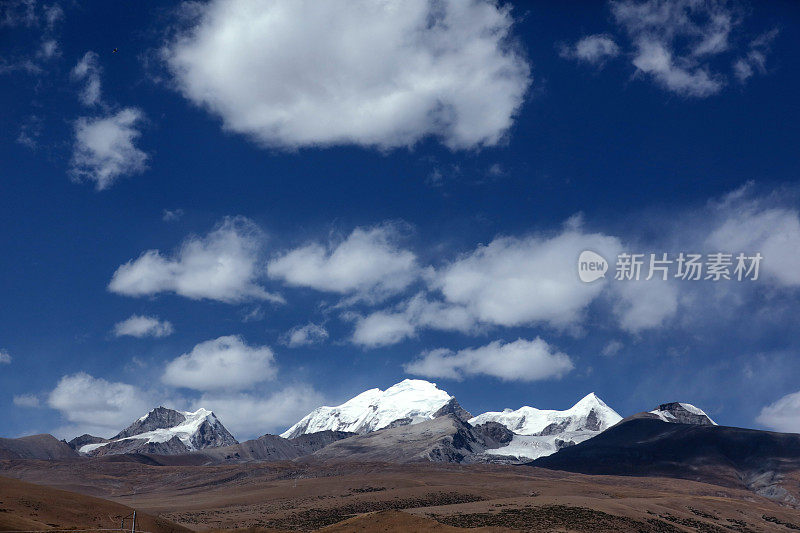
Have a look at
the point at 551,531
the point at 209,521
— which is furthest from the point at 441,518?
the point at 209,521

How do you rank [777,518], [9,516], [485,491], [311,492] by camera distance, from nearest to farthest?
[9,516]
[777,518]
[485,491]
[311,492]

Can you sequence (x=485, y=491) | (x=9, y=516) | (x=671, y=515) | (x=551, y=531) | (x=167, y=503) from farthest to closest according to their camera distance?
(x=167, y=503), (x=485, y=491), (x=671, y=515), (x=551, y=531), (x=9, y=516)

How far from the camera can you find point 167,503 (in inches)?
7520

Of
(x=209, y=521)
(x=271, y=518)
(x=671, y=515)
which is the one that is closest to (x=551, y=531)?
(x=671, y=515)

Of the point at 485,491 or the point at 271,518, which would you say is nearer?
the point at 271,518

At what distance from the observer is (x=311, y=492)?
174m

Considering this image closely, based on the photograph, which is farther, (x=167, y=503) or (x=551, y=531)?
(x=167, y=503)

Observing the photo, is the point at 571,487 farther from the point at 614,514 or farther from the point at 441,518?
the point at 441,518

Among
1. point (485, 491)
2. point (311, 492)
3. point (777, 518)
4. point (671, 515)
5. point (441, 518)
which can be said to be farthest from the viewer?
point (311, 492)

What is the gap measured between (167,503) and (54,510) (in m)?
93.1

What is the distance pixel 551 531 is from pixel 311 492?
3411 inches

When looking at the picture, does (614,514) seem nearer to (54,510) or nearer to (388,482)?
(388,482)

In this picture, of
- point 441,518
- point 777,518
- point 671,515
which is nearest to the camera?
point 441,518

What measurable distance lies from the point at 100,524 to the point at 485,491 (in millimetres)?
87864
